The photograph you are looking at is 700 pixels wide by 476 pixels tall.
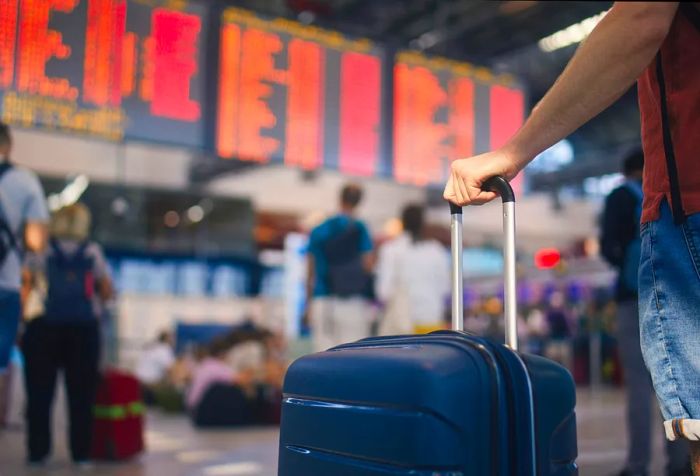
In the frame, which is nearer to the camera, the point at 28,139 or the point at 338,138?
the point at 338,138

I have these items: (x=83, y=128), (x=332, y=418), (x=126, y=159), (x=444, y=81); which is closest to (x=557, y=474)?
(x=332, y=418)

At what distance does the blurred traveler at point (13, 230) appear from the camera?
10.9ft

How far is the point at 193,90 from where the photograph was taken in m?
5.04

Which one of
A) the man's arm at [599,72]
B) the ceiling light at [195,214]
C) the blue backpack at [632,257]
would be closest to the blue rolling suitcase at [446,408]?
the man's arm at [599,72]

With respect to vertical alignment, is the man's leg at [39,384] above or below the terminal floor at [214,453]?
above

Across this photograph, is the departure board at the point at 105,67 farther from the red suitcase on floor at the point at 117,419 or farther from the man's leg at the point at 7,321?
the red suitcase on floor at the point at 117,419

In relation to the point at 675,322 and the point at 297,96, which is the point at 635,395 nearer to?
the point at 675,322

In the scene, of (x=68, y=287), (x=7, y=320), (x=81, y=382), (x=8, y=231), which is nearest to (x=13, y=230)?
(x=8, y=231)

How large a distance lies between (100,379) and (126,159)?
10462 millimetres

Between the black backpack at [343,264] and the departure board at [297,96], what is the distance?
0.65 meters

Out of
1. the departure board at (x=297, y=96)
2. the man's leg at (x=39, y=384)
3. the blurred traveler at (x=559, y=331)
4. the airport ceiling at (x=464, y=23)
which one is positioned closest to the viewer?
the man's leg at (x=39, y=384)

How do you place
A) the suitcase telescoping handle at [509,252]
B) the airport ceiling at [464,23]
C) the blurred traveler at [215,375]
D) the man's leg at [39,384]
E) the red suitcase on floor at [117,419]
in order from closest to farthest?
1. the suitcase telescoping handle at [509,252]
2. the man's leg at [39,384]
3. the red suitcase on floor at [117,419]
4. the airport ceiling at [464,23]
5. the blurred traveler at [215,375]

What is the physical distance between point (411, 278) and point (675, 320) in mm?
3986

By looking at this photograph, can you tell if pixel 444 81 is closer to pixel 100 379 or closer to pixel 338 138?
pixel 338 138
